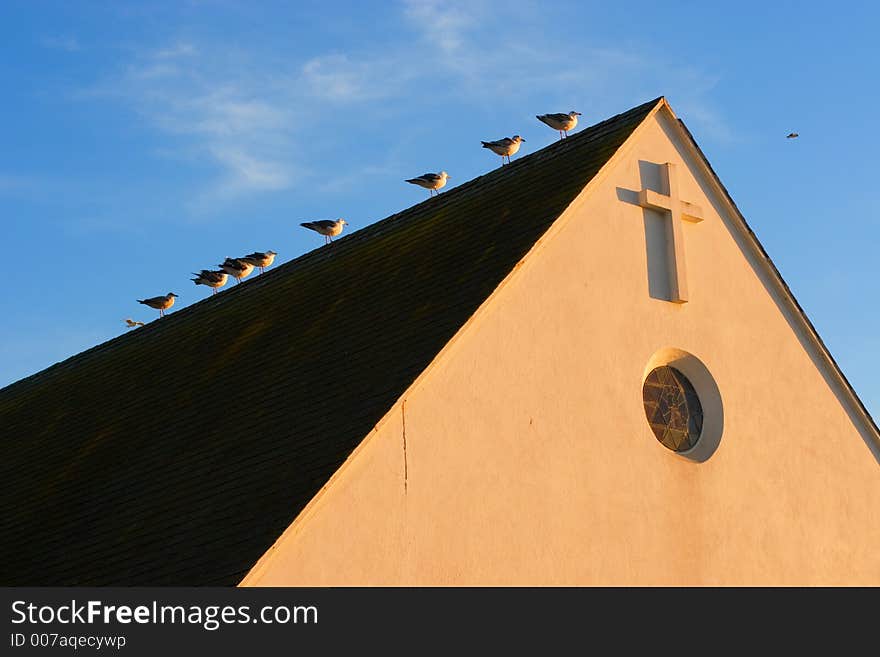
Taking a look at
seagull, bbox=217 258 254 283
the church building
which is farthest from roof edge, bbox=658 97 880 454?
seagull, bbox=217 258 254 283

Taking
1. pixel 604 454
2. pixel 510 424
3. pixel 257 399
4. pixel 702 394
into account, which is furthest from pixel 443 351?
pixel 702 394

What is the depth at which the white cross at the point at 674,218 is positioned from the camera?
58.4 ft

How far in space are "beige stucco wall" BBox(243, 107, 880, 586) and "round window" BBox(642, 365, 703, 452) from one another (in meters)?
0.36

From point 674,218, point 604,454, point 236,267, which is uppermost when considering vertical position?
point 236,267

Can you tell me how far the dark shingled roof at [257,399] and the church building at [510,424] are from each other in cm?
5

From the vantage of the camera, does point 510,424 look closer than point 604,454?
Yes

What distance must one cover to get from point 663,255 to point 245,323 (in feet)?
21.7

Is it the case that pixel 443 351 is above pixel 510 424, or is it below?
above

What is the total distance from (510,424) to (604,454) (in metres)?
1.43

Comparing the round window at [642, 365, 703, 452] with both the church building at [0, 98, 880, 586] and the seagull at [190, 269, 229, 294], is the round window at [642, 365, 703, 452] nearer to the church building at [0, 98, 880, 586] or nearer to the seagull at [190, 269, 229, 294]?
the church building at [0, 98, 880, 586]

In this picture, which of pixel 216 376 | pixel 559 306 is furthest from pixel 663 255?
pixel 216 376

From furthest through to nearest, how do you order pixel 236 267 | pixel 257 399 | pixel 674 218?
pixel 236 267 < pixel 674 218 < pixel 257 399

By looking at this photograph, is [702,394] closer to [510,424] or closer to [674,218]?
[674,218]

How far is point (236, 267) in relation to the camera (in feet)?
89.0
